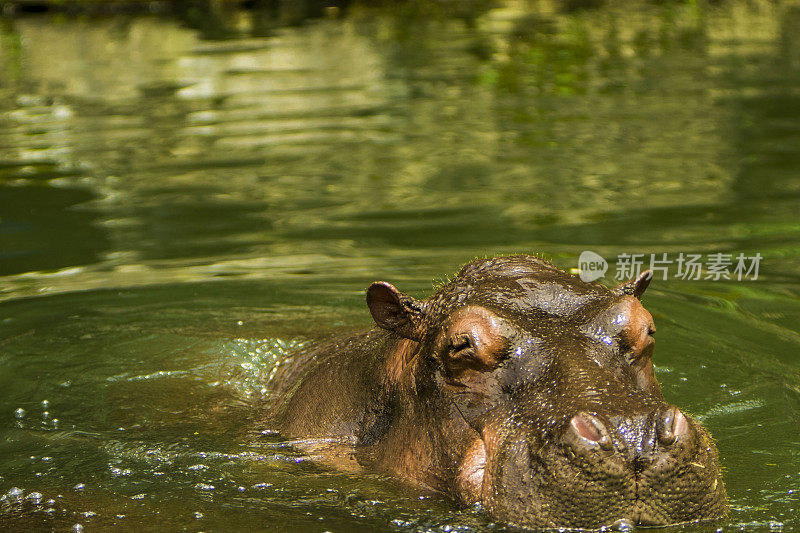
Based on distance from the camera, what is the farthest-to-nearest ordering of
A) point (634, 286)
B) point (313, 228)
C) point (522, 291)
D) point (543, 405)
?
point (313, 228)
point (634, 286)
point (522, 291)
point (543, 405)

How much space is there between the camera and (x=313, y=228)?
30.9 feet

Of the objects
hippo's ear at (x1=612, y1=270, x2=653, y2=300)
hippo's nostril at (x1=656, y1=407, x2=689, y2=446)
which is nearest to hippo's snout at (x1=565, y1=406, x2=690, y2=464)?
hippo's nostril at (x1=656, y1=407, x2=689, y2=446)

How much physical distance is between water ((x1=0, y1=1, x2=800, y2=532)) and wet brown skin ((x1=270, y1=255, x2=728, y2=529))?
0.18m

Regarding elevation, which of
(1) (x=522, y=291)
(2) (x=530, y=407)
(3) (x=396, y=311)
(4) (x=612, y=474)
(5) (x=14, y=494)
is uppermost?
(1) (x=522, y=291)

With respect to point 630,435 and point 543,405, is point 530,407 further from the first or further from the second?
point 630,435

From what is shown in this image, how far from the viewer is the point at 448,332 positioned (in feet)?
13.9

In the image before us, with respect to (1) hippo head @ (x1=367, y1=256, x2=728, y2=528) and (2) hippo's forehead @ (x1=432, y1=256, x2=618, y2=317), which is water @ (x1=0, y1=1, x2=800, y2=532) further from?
(2) hippo's forehead @ (x1=432, y1=256, x2=618, y2=317)

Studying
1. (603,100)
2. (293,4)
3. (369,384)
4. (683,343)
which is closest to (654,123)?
(603,100)

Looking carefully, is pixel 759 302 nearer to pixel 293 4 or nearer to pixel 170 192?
pixel 170 192

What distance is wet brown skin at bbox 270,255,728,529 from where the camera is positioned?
370 centimetres

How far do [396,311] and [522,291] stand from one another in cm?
62

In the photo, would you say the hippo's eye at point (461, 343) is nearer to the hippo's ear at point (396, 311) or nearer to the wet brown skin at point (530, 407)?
the wet brown skin at point (530, 407)

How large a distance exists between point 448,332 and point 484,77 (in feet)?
43.1

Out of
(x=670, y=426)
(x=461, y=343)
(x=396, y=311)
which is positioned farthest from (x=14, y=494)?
(x=670, y=426)
